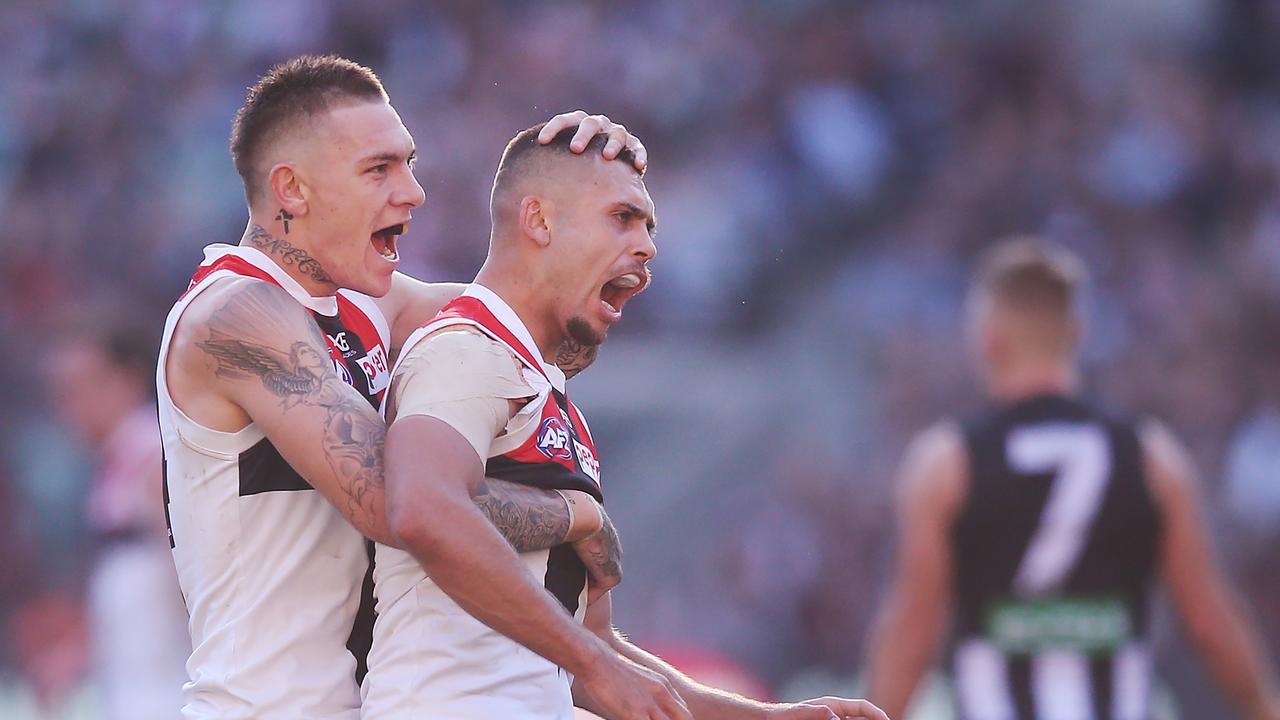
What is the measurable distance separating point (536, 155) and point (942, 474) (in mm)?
2626

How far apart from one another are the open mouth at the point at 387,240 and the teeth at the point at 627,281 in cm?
53

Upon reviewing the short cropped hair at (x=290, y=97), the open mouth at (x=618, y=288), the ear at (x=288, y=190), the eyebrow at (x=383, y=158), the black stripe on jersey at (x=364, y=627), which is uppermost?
the short cropped hair at (x=290, y=97)

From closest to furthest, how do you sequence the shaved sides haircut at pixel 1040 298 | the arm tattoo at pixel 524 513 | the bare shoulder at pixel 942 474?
1. the arm tattoo at pixel 524 513
2. the bare shoulder at pixel 942 474
3. the shaved sides haircut at pixel 1040 298

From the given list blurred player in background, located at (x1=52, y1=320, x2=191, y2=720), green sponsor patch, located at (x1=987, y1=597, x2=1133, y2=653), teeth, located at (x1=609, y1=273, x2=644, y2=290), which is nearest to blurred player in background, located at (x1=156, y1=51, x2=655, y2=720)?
teeth, located at (x1=609, y1=273, x2=644, y2=290)

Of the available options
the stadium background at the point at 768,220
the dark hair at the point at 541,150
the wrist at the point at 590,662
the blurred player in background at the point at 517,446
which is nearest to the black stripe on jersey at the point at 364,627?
the blurred player in background at the point at 517,446

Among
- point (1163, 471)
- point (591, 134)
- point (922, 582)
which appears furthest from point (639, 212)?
point (1163, 471)

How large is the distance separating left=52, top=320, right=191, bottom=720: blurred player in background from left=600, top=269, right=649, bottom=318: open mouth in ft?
11.9

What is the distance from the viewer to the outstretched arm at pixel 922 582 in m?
5.99

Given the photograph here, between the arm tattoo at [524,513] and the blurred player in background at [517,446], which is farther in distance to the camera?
the arm tattoo at [524,513]

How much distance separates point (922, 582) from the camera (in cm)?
600

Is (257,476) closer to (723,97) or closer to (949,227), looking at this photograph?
(949,227)

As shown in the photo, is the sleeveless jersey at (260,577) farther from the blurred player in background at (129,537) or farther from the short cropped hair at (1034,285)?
the blurred player in background at (129,537)

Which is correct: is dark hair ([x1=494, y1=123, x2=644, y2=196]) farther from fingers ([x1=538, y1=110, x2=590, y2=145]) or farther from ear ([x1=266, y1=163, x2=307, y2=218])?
ear ([x1=266, y1=163, x2=307, y2=218])

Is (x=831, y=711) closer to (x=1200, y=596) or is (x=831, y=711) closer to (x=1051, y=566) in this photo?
(x=1051, y=566)
